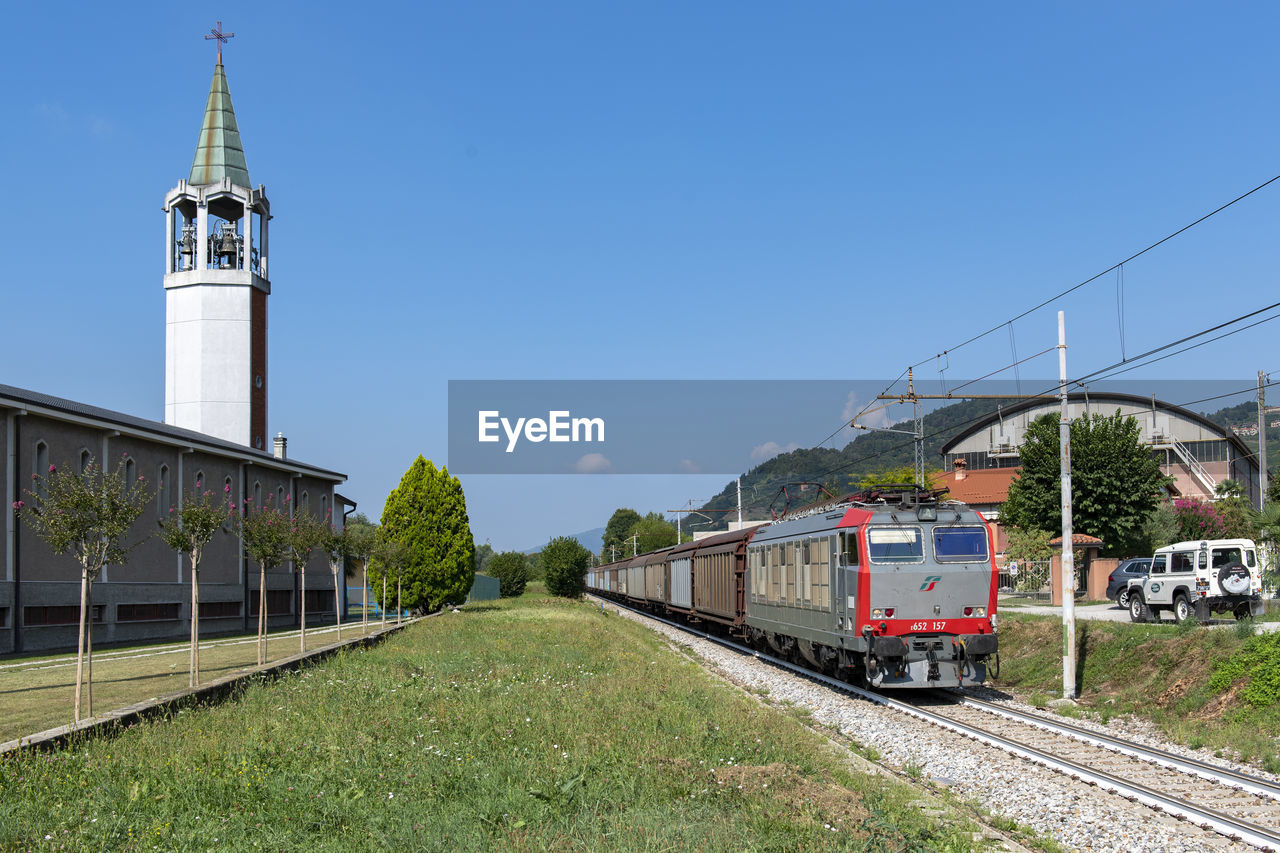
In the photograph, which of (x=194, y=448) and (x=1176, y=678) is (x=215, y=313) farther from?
(x=1176, y=678)

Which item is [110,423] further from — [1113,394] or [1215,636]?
[1113,394]

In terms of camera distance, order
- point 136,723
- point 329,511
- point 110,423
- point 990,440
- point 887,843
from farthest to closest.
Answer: point 990,440, point 329,511, point 110,423, point 136,723, point 887,843

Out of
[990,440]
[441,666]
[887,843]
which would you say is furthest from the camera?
[990,440]

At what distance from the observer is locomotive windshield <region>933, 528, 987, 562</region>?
58.2 feet

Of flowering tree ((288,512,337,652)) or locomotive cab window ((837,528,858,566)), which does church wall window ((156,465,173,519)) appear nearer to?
flowering tree ((288,512,337,652))

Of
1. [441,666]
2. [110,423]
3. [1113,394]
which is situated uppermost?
[1113,394]

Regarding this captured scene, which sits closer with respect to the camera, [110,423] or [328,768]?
[328,768]

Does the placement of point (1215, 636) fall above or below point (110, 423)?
below

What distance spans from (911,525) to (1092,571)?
25273mm

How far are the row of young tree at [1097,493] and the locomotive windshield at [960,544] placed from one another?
88.8 ft

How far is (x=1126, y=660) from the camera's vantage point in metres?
18.2

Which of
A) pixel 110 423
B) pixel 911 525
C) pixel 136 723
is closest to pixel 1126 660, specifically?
pixel 911 525

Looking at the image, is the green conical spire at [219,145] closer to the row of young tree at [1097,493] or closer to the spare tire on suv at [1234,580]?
the row of young tree at [1097,493]

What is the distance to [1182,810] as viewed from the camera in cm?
946
